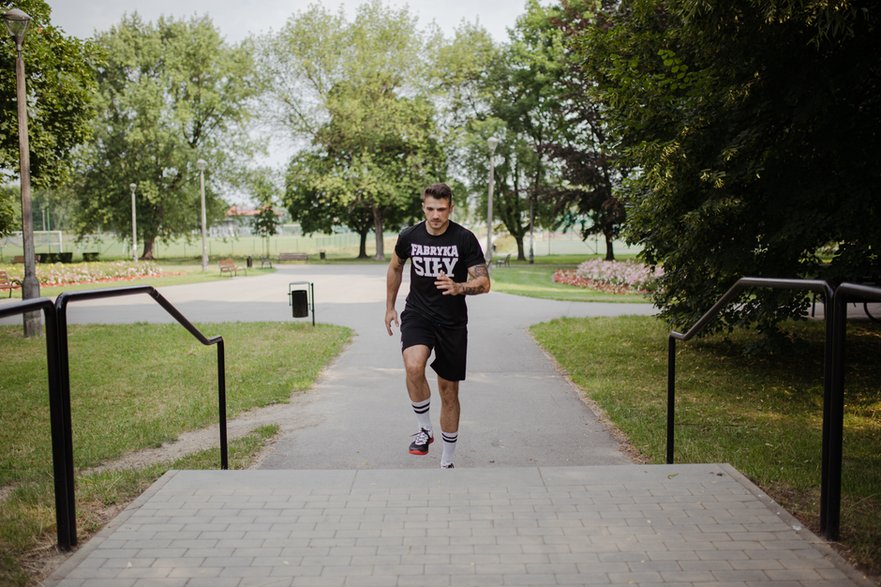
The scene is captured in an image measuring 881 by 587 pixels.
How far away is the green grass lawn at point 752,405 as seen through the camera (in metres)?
4.40

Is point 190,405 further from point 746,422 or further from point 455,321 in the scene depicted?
point 746,422

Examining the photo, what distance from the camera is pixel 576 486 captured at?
13.9 feet

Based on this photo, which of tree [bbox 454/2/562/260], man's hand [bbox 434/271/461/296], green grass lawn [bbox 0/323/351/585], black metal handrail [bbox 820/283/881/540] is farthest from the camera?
tree [bbox 454/2/562/260]

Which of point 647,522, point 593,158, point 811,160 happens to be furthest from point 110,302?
point 593,158

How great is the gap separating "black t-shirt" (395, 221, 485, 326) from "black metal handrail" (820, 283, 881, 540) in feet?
8.01

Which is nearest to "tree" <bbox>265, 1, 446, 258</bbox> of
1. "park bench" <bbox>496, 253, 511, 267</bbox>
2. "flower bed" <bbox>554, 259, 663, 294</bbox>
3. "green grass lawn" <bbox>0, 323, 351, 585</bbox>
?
"park bench" <bbox>496, 253, 511, 267</bbox>

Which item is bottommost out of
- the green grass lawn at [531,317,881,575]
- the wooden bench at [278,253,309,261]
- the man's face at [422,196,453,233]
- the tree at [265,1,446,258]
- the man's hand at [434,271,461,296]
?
the green grass lawn at [531,317,881,575]

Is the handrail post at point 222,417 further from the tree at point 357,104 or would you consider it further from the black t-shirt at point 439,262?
the tree at point 357,104

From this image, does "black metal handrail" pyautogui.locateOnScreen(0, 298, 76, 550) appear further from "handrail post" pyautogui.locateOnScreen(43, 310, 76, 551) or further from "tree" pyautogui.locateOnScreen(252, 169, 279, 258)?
"tree" pyautogui.locateOnScreen(252, 169, 279, 258)

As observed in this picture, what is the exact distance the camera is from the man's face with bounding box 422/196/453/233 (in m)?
5.12

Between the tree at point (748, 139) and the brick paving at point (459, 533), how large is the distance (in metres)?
4.15

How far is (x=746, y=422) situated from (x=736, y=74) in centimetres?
357

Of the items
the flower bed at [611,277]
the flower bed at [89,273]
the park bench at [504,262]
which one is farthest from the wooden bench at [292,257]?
the flower bed at [611,277]

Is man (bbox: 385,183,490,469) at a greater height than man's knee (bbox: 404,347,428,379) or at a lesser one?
greater
